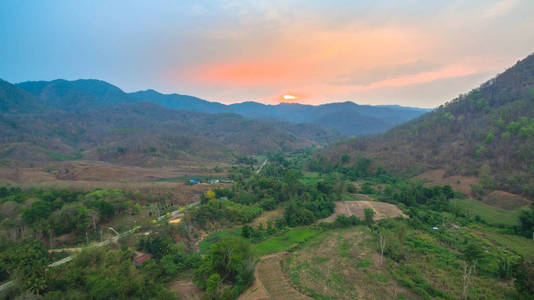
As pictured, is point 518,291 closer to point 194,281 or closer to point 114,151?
point 194,281

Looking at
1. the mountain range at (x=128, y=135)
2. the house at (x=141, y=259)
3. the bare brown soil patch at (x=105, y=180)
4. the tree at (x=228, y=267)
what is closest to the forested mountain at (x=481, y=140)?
the tree at (x=228, y=267)

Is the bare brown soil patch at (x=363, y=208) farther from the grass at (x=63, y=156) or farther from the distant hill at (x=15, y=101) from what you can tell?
the distant hill at (x=15, y=101)

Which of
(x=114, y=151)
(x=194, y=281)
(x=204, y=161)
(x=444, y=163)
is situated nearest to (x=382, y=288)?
(x=194, y=281)

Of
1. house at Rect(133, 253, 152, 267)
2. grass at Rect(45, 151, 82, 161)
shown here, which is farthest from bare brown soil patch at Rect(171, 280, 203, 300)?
grass at Rect(45, 151, 82, 161)

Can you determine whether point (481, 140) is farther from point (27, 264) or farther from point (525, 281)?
point (27, 264)

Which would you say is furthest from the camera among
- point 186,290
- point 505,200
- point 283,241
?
point 505,200

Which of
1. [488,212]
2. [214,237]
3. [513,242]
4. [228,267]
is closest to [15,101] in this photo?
[214,237]
